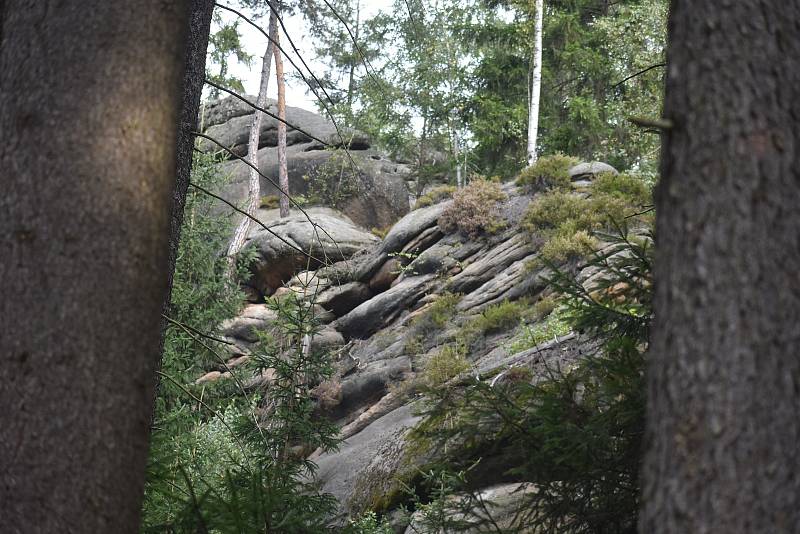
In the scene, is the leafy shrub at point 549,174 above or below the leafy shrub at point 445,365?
above

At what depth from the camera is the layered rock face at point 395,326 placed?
320 inches

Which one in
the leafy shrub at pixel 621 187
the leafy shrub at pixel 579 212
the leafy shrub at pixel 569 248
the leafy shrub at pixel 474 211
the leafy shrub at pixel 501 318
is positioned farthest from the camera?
the leafy shrub at pixel 474 211

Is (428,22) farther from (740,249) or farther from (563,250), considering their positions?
(740,249)

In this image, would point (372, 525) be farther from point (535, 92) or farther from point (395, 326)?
point (535, 92)

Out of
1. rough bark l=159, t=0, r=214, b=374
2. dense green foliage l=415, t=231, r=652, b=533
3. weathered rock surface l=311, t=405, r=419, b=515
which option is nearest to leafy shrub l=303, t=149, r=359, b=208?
weathered rock surface l=311, t=405, r=419, b=515

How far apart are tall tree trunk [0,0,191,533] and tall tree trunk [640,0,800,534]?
148cm

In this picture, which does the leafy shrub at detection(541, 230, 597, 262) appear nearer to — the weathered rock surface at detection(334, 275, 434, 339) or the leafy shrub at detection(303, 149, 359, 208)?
the weathered rock surface at detection(334, 275, 434, 339)

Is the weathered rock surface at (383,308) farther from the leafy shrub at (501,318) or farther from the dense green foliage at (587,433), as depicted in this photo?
the dense green foliage at (587,433)

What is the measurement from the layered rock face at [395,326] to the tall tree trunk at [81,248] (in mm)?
4388

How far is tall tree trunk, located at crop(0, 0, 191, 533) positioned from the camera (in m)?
2.03

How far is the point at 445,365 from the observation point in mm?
11328

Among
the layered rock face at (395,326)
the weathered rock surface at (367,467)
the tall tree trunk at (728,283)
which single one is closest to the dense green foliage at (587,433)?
the tall tree trunk at (728,283)

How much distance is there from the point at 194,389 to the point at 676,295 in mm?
10055

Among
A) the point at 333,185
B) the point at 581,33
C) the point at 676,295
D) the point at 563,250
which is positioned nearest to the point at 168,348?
the point at 563,250
